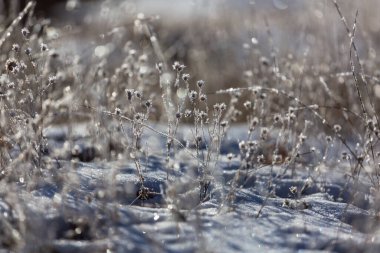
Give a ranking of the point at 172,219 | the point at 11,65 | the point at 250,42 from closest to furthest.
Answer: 1. the point at 172,219
2. the point at 11,65
3. the point at 250,42

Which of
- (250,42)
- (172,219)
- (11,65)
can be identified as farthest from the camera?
(250,42)

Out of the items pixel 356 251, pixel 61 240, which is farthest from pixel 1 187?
pixel 356 251

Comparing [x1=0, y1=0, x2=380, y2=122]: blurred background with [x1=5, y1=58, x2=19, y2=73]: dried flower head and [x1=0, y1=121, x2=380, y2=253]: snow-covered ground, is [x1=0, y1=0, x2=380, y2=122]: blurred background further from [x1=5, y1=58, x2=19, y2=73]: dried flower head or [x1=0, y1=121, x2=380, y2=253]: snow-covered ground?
[x1=0, y1=121, x2=380, y2=253]: snow-covered ground

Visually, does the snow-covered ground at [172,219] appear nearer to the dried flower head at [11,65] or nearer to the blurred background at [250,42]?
the dried flower head at [11,65]

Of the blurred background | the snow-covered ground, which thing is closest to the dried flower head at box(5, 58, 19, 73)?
the snow-covered ground

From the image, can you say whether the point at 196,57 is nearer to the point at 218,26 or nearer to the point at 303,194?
the point at 218,26

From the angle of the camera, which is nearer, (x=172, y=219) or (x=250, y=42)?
(x=172, y=219)

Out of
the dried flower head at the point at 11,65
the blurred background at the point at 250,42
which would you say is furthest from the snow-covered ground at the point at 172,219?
the blurred background at the point at 250,42

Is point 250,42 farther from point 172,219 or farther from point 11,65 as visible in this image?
point 172,219

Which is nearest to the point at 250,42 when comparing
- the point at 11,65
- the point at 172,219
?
the point at 11,65

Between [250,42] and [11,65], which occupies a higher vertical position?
[250,42]

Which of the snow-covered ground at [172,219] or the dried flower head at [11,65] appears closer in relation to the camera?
the snow-covered ground at [172,219]
